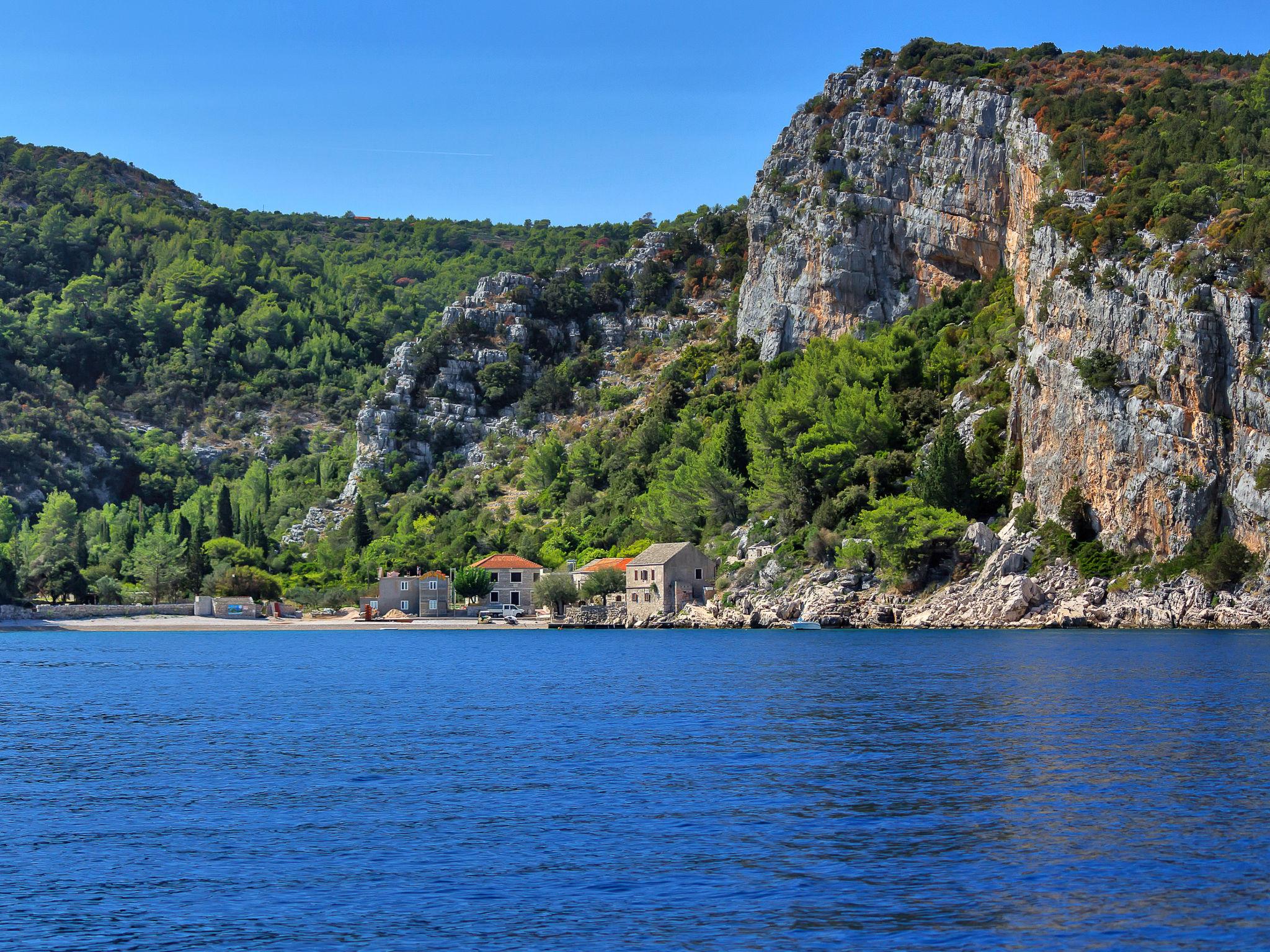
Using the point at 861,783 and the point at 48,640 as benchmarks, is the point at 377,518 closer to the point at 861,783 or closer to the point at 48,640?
the point at 48,640

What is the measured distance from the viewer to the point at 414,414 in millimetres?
144125

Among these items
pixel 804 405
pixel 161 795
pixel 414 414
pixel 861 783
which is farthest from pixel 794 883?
pixel 414 414

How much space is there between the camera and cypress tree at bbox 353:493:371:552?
127m

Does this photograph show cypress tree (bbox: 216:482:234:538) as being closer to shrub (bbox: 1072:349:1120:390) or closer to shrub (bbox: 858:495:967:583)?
shrub (bbox: 858:495:967:583)

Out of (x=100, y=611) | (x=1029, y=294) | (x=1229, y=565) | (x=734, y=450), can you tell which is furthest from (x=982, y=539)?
(x=100, y=611)

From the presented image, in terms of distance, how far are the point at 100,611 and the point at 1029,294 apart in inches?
3109

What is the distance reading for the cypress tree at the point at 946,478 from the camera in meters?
83.6

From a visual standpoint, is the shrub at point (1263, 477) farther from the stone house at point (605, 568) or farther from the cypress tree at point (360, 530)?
the cypress tree at point (360, 530)

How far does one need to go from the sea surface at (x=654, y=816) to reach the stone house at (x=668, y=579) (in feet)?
156

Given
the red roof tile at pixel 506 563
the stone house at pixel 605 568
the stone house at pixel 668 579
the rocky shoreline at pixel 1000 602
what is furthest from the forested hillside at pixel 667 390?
the stone house at pixel 605 568

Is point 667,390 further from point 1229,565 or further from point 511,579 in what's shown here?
point 1229,565

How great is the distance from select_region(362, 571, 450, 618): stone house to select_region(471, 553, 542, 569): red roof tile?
421 centimetres

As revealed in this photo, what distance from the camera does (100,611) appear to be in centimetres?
11325

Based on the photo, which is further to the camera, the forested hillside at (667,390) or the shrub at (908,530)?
the forested hillside at (667,390)
